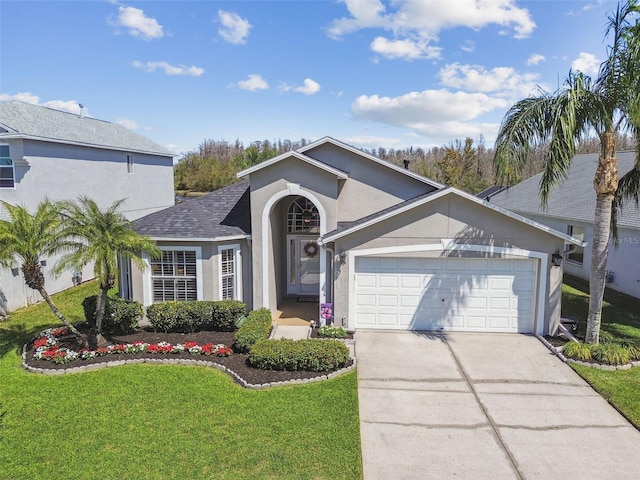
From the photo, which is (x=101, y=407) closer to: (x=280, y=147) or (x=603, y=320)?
(x=603, y=320)

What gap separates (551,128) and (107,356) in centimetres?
1280

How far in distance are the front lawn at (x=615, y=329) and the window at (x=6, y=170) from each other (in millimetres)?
20628

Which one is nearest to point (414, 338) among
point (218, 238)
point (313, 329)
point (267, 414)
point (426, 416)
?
point (313, 329)

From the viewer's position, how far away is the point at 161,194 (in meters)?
26.9

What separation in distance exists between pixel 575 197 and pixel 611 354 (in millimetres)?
14381

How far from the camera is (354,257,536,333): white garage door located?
41.7 ft

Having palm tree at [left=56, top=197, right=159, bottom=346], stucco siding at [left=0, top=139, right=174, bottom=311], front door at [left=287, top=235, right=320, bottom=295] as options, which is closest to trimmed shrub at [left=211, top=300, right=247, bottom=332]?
palm tree at [left=56, top=197, right=159, bottom=346]

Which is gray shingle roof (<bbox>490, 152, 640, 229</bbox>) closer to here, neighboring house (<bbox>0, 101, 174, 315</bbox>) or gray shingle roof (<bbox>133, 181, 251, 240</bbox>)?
gray shingle roof (<bbox>133, 181, 251, 240</bbox>)

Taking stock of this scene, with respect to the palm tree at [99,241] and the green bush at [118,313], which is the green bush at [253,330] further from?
the palm tree at [99,241]

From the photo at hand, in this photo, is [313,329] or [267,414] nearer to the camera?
[267,414]

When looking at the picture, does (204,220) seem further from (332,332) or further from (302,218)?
(332,332)

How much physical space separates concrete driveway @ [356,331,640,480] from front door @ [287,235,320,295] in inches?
212

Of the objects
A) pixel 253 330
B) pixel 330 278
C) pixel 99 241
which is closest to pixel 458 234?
pixel 330 278

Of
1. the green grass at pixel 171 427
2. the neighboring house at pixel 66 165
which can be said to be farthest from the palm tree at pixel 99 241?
the neighboring house at pixel 66 165
